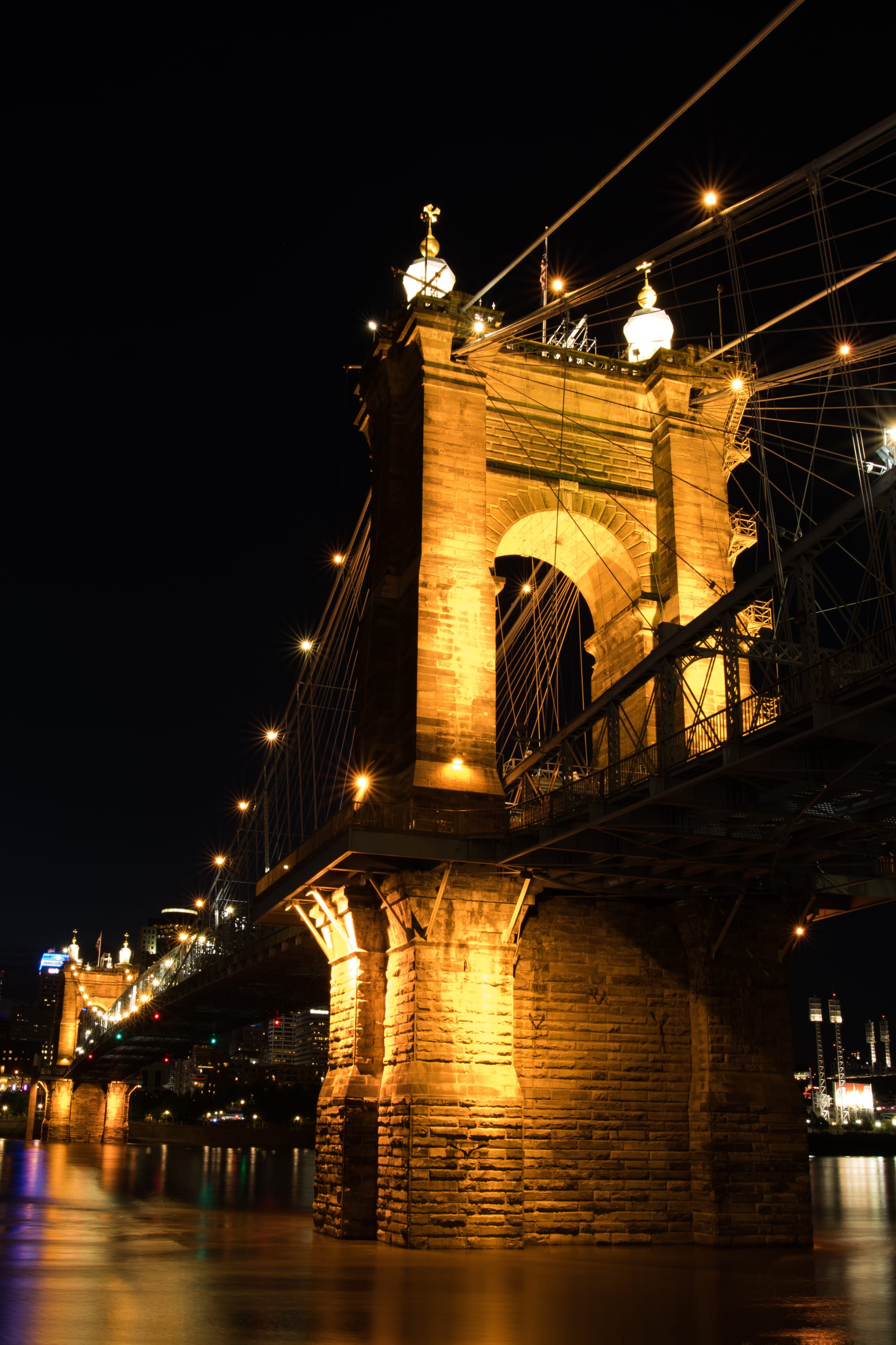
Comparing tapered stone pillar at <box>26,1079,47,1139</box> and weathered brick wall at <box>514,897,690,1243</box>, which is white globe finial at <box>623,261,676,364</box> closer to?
weathered brick wall at <box>514,897,690,1243</box>

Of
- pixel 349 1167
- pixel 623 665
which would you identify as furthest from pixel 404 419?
pixel 349 1167

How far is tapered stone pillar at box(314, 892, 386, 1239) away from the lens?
76.1 feet

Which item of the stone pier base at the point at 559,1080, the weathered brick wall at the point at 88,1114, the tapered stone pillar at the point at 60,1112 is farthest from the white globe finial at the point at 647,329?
the weathered brick wall at the point at 88,1114

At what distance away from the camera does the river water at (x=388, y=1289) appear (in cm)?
1218

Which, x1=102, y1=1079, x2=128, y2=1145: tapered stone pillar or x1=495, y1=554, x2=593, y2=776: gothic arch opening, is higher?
x1=495, y1=554, x2=593, y2=776: gothic arch opening

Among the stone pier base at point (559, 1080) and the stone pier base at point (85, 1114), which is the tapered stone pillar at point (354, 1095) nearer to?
the stone pier base at point (559, 1080)

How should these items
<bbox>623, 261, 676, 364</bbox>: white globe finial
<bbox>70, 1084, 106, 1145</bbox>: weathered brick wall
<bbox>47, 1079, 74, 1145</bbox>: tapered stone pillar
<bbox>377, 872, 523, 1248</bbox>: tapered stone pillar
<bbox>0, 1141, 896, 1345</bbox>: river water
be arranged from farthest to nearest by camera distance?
<bbox>70, 1084, 106, 1145</bbox>: weathered brick wall
<bbox>47, 1079, 74, 1145</bbox>: tapered stone pillar
<bbox>623, 261, 676, 364</bbox>: white globe finial
<bbox>377, 872, 523, 1248</bbox>: tapered stone pillar
<bbox>0, 1141, 896, 1345</bbox>: river water

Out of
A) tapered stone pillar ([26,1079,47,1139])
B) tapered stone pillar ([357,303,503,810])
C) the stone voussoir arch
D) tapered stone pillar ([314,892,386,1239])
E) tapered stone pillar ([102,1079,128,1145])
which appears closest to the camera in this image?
tapered stone pillar ([314,892,386,1239])

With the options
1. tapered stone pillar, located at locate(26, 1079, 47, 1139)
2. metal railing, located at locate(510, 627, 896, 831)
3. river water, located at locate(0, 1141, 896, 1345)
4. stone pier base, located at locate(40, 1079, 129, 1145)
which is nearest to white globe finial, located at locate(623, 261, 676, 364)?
metal railing, located at locate(510, 627, 896, 831)

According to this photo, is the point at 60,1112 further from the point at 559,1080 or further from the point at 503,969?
the point at 503,969

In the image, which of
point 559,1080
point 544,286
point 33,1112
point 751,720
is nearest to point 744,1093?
point 559,1080

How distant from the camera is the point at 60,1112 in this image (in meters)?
103

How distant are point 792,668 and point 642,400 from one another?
580 inches

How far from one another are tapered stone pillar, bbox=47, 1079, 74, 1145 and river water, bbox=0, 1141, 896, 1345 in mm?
78235
